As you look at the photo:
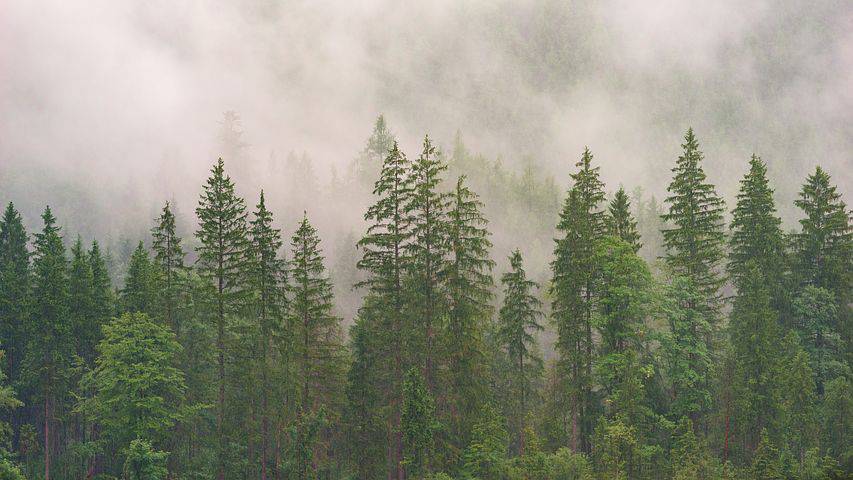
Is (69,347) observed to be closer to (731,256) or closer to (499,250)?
(731,256)

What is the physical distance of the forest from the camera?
28.6 m

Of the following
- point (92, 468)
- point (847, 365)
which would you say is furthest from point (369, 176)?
point (847, 365)

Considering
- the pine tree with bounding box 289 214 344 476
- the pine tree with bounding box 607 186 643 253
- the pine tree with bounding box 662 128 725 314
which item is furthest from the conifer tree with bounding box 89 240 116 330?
the pine tree with bounding box 662 128 725 314

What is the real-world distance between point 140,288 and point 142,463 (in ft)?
39.9

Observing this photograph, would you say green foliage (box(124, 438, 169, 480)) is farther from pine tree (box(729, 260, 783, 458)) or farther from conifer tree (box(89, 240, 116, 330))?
pine tree (box(729, 260, 783, 458))

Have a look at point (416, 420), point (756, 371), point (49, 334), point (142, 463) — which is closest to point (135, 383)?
point (142, 463)

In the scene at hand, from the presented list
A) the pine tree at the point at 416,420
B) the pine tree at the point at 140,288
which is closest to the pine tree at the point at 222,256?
the pine tree at the point at 140,288

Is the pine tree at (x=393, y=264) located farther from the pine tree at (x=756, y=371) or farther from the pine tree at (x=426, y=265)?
the pine tree at (x=756, y=371)

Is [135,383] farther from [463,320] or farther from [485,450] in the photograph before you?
[485,450]

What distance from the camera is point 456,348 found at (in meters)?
29.2

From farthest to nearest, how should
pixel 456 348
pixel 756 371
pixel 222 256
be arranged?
pixel 222 256, pixel 756 371, pixel 456 348

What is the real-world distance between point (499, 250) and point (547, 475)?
104m

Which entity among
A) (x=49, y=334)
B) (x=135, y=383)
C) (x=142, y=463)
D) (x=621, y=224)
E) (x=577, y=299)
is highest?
(x=621, y=224)

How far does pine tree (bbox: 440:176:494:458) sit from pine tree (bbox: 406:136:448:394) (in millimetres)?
555
